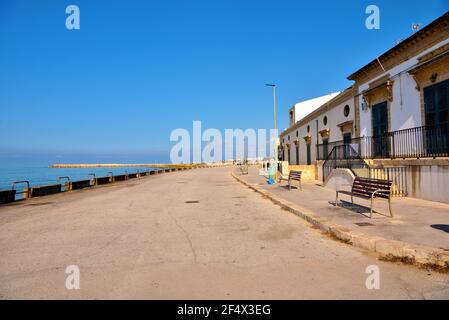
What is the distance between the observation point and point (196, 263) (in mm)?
4438

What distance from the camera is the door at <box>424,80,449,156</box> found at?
33.1 ft

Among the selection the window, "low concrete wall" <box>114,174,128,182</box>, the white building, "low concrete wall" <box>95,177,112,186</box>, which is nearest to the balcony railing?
the window

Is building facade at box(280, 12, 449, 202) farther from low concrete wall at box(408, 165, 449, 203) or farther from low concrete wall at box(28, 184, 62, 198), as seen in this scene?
low concrete wall at box(28, 184, 62, 198)

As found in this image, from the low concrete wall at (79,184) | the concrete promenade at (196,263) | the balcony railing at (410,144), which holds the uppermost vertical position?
the balcony railing at (410,144)

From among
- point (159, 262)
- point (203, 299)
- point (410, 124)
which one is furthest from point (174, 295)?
point (410, 124)

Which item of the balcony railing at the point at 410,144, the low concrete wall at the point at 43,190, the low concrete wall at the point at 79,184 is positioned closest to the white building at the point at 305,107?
the balcony railing at the point at 410,144

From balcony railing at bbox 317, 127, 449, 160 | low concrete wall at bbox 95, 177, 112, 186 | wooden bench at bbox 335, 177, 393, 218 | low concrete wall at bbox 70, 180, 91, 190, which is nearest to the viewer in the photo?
wooden bench at bbox 335, 177, 393, 218

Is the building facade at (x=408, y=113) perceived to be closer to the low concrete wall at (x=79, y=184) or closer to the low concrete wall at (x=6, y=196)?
the low concrete wall at (x=6, y=196)

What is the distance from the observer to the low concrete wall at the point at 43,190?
50.2ft

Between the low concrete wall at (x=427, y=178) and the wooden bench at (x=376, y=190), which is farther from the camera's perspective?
the low concrete wall at (x=427, y=178)

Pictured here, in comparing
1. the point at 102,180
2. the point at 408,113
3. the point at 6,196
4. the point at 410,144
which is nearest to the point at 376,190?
the point at 410,144

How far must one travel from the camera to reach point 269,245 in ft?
17.7
